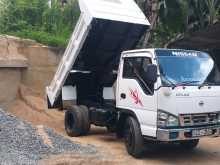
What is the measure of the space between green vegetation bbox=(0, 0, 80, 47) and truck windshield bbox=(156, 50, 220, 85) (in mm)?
10702

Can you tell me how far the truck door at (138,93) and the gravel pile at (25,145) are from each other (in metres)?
1.28

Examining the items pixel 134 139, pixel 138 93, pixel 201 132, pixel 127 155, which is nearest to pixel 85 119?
pixel 127 155

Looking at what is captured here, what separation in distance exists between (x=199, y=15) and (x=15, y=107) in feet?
25.1

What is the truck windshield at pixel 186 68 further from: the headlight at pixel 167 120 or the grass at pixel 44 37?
the grass at pixel 44 37

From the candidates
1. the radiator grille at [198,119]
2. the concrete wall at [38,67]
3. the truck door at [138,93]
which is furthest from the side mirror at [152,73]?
the concrete wall at [38,67]

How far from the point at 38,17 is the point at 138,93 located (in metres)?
12.5

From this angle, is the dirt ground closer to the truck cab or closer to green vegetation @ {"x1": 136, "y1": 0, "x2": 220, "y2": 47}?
the truck cab

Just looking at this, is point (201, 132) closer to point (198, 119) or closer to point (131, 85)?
point (198, 119)

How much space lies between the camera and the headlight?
9.34m

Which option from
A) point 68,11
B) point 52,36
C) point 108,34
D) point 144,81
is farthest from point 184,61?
point 68,11

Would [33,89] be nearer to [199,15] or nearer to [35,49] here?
[35,49]

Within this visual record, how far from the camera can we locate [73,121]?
1239 cm

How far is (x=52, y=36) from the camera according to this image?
1984 centimetres

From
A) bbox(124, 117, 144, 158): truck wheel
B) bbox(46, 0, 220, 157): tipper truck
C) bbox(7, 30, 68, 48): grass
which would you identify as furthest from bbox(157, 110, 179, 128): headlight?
bbox(7, 30, 68, 48): grass
